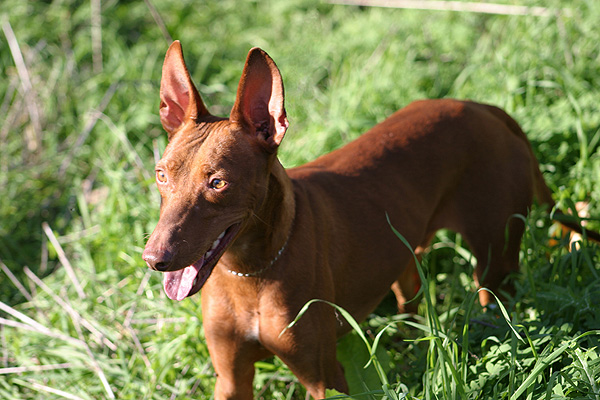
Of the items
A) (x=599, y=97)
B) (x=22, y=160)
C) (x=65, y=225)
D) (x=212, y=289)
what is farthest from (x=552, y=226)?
(x=22, y=160)

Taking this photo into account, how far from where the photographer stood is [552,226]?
151 inches

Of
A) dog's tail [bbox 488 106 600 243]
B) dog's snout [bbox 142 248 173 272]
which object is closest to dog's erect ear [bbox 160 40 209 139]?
Result: dog's snout [bbox 142 248 173 272]

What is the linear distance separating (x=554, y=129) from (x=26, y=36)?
4.70 m

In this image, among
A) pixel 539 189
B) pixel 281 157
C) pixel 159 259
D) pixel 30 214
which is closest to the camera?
pixel 159 259

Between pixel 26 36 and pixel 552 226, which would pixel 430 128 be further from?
pixel 26 36

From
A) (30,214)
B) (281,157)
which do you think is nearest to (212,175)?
(281,157)

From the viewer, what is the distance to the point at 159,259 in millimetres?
2119

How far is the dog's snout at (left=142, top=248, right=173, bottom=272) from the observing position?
2121 mm

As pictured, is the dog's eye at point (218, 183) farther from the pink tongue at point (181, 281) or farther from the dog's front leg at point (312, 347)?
the dog's front leg at point (312, 347)

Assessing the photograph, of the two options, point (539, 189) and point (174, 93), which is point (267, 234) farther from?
point (539, 189)

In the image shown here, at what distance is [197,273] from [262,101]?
0.67 meters

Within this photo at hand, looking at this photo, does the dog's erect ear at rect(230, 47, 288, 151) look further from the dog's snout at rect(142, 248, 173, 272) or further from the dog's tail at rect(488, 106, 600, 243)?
the dog's tail at rect(488, 106, 600, 243)

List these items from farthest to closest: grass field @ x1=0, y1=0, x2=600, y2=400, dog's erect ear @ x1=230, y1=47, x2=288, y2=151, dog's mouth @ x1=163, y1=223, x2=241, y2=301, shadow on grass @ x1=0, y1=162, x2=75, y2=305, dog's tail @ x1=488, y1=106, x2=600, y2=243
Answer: shadow on grass @ x1=0, y1=162, x2=75, y2=305, dog's tail @ x1=488, y1=106, x2=600, y2=243, grass field @ x1=0, y1=0, x2=600, y2=400, dog's erect ear @ x1=230, y1=47, x2=288, y2=151, dog's mouth @ x1=163, y1=223, x2=241, y2=301

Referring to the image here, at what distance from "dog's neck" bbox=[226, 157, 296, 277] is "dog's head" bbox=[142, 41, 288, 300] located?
0.07 meters
